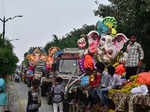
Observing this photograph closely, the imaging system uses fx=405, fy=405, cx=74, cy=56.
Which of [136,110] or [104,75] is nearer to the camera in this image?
[136,110]

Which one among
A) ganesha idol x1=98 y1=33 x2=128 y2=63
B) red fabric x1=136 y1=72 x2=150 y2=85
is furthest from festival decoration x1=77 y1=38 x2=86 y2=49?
red fabric x1=136 y1=72 x2=150 y2=85

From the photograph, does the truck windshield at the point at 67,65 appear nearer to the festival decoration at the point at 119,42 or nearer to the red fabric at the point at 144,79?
the festival decoration at the point at 119,42

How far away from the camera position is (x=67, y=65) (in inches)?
676

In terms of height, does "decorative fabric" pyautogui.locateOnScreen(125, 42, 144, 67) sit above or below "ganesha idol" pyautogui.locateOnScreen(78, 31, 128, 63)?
below

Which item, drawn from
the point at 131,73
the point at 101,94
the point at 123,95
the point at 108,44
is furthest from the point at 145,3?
the point at 123,95

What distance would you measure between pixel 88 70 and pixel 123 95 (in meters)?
3.31

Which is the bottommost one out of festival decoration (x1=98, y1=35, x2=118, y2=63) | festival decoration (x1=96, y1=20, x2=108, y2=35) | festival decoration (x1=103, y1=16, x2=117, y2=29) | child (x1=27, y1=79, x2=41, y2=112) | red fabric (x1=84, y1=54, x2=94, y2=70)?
child (x1=27, y1=79, x2=41, y2=112)

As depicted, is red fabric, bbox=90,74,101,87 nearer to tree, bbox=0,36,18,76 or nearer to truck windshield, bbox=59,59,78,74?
tree, bbox=0,36,18,76

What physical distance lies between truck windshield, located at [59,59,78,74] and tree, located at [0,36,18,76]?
4.09 meters

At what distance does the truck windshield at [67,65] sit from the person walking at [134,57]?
566 cm

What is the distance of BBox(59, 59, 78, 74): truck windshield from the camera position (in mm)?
16891

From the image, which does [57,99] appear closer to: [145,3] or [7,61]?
[7,61]

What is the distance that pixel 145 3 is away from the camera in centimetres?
1366

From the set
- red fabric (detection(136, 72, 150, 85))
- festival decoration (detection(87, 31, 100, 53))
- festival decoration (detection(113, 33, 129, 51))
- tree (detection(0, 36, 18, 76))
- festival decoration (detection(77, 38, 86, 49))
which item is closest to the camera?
red fabric (detection(136, 72, 150, 85))
